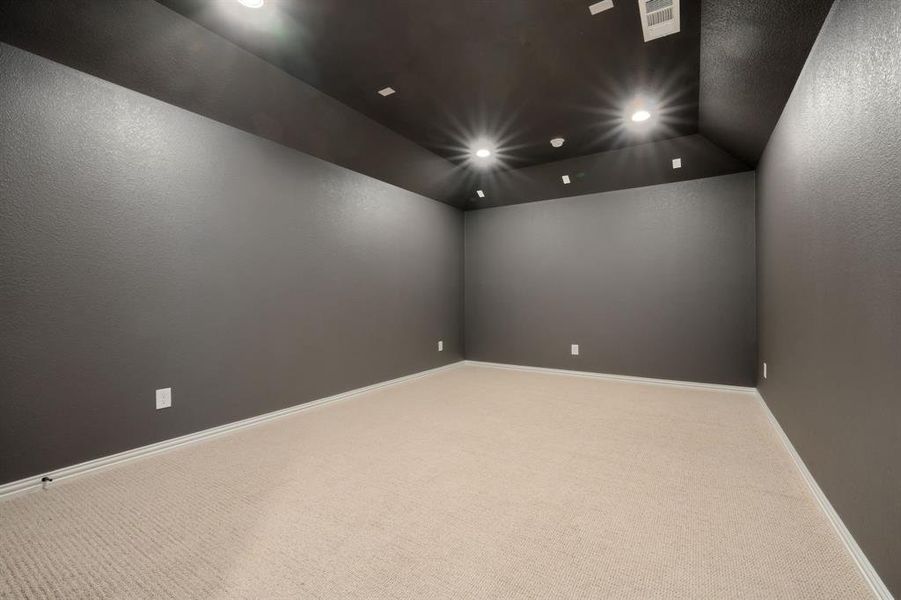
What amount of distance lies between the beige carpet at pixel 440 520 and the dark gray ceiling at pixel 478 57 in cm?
251

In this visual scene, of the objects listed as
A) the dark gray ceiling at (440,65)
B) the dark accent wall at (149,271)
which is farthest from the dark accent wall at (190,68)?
the dark accent wall at (149,271)

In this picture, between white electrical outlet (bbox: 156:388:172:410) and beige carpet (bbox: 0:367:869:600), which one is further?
white electrical outlet (bbox: 156:388:172:410)

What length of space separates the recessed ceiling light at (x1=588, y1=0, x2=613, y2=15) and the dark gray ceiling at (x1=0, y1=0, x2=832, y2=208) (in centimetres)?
3

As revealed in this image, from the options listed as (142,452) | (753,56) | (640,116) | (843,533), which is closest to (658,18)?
(753,56)

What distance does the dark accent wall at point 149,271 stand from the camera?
2.00m

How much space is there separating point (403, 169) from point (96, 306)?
2.86 meters

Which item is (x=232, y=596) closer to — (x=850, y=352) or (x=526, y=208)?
(x=850, y=352)

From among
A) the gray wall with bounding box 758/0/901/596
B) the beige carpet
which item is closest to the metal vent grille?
the gray wall with bounding box 758/0/901/596

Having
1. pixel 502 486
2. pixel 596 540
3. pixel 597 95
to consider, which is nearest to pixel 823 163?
pixel 597 95

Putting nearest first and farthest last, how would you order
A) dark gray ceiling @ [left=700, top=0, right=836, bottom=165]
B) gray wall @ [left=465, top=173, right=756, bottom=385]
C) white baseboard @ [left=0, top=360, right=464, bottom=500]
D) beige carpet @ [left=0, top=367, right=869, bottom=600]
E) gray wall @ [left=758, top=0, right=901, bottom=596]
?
gray wall @ [left=758, top=0, right=901, bottom=596] → beige carpet @ [left=0, top=367, right=869, bottom=600] → dark gray ceiling @ [left=700, top=0, right=836, bottom=165] → white baseboard @ [left=0, top=360, right=464, bottom=500] → gray wall @ [left=465, top=173, right=756, bottom=385]

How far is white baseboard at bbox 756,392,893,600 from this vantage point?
4.05ft

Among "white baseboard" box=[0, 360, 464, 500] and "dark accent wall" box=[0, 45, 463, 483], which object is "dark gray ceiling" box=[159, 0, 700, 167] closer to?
"dark accent wall" box=[0, 45, 463, 483]

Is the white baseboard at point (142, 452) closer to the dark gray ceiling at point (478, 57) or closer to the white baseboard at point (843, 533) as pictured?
the dark gray ceiling at point (478, 57)

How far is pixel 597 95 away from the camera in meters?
2.88
